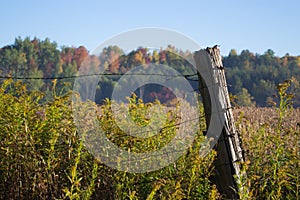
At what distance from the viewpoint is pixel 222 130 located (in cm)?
482

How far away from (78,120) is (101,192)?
2.39ft

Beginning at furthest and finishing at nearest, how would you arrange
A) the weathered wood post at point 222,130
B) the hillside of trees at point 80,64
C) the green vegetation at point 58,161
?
the hillside of trees at point 80,64, the green vegetation at point 58,161, the weathered wood post at point 222,130

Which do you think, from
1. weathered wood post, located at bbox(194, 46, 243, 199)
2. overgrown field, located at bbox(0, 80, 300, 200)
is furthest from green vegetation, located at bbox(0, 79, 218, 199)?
weathered wood post, located at bbox(194, 46, 243, 199)

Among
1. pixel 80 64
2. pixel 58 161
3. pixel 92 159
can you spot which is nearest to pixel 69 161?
pixel 58 161

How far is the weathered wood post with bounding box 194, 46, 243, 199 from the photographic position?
475 centimetres

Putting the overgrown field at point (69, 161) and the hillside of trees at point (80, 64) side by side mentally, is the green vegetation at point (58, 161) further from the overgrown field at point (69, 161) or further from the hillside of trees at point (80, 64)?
the hillside of trees at point (80, 64)

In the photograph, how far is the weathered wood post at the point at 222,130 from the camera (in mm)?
4750

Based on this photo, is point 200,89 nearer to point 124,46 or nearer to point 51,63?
point 124,46

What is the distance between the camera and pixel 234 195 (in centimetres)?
470

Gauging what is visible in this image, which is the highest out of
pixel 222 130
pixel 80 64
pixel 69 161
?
pixel 80 64

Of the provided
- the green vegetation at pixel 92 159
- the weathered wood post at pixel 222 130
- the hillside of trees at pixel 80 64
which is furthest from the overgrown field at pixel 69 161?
the hillside of trees at pixel 80 64

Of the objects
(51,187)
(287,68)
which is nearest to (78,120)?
(51,187)

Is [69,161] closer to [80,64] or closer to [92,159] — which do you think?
[92,159]

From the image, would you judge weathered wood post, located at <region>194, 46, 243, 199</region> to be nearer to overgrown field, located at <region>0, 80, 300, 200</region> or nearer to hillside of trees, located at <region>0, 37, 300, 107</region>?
overgrown field, located at <region>0, 80, 300, 200</region>
